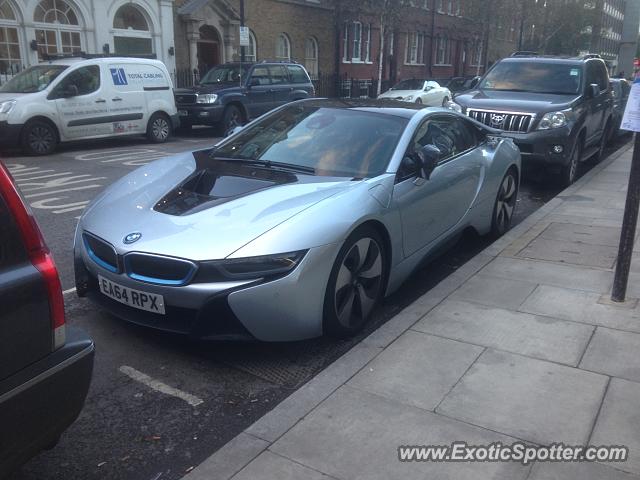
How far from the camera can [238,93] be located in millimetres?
16172

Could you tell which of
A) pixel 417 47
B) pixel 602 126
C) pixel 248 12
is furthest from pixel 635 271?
pixel 417 47

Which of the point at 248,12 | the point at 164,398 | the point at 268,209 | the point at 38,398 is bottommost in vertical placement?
the point at 164,398

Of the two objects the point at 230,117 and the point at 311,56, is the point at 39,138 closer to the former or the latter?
the point at 230,117

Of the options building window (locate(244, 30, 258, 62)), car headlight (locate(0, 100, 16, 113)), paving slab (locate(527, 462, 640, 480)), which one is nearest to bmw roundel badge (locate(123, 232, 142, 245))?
paving slab (locate(527, 462, 640, 480))

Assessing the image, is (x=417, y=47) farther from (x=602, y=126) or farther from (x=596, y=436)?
(x=596, y=436)

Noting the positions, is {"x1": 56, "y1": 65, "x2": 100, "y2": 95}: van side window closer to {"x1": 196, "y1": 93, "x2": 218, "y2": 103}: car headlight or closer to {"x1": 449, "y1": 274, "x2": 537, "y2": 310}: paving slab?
{"x1": 196, "y1": 93, "x2": 218, "y2": 103}: car headlight

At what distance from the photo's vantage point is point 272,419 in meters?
2.99

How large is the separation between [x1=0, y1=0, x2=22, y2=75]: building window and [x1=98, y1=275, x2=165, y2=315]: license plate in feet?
56.3

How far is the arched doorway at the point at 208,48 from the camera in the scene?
24812 mm

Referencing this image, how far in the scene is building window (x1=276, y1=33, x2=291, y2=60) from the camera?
91.9 ft

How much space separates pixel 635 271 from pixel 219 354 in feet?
12.1

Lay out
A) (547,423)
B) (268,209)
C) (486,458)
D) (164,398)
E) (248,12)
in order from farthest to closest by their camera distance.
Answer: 1. (248,12)
2. (268,209)
3. (164,398)
4. (547,423)
5. (486,458)

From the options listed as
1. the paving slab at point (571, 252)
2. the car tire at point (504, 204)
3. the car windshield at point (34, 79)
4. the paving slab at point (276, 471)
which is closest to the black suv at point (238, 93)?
the car windshield at point (34, 79)

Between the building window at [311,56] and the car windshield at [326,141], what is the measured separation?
25.9 m
